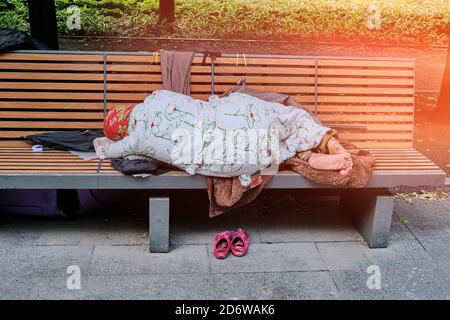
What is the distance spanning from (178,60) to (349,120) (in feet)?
4.87

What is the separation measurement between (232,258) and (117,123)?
126 cm

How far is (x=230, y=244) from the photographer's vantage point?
175 inches

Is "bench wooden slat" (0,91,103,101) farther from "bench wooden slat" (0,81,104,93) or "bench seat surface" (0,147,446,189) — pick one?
"bench seat surface" (0,147,446,189)

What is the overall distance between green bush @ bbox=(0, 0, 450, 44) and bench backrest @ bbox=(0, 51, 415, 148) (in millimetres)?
7988

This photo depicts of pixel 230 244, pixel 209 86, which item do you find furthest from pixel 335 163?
pixel 209 86

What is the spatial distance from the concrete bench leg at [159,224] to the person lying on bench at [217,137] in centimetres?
28

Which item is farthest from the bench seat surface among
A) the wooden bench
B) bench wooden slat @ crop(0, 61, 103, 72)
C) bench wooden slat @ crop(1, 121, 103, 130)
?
bench wooden slat @ crop(0, 61, 103, 72)

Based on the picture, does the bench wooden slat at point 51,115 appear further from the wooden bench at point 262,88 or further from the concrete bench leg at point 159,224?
the concrete bench leg at point 159,224

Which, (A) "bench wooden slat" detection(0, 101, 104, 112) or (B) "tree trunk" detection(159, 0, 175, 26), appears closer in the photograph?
(A) "bench wooden slat" detection(0, 101, 104, 112)

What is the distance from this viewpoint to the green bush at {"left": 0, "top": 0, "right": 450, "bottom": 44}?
13250 millimetres

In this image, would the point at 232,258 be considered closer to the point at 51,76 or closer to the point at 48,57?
the point at 51,76

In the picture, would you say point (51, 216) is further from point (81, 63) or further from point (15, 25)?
point (15, 25)

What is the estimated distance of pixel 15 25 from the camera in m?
12.7
